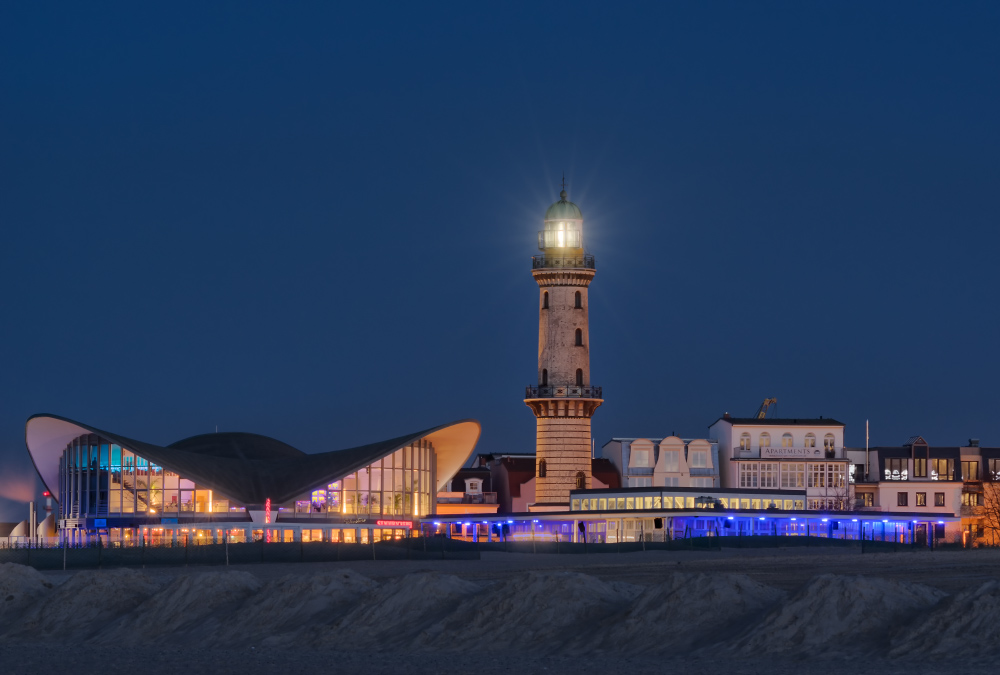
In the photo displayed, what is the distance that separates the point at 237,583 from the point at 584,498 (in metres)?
62.5

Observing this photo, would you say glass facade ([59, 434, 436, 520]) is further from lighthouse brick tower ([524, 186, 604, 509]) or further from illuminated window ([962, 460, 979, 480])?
illuminated window ([962, 460, 979, 480])

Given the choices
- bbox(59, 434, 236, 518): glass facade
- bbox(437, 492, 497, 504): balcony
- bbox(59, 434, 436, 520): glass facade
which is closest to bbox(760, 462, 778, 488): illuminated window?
bbox(437, 492, 497, 504): balcony

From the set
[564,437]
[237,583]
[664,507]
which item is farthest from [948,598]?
[564,437]

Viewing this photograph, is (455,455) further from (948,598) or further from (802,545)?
(948,598)

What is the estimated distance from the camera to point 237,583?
44375 mm

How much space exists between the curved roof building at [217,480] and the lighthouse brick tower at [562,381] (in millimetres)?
5631

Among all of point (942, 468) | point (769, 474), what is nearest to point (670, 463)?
point (769, 474)

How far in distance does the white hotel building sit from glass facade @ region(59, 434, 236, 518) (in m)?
38.7

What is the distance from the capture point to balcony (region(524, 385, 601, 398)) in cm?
10806

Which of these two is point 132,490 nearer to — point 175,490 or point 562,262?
point 175,490

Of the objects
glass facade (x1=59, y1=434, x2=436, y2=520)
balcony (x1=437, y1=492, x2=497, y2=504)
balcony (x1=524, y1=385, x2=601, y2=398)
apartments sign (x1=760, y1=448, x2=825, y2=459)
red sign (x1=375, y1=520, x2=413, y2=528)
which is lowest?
red sign (x1=375, y1=520, x2=413, y2=528)

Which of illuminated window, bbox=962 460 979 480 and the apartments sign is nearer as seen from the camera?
the apartments sign

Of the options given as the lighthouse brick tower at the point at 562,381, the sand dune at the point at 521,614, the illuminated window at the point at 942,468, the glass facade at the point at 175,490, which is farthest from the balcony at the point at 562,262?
the sand dune at the point at 521,614

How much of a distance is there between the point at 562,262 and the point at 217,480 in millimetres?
28318
